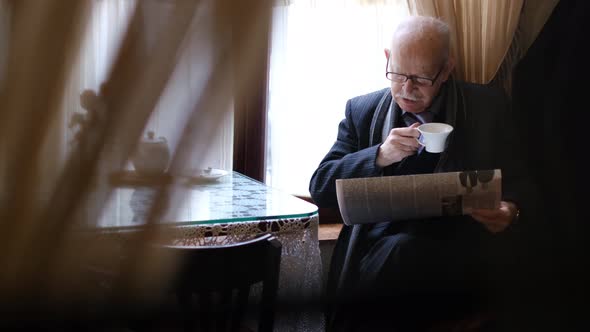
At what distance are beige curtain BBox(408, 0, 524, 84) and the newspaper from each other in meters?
0.91

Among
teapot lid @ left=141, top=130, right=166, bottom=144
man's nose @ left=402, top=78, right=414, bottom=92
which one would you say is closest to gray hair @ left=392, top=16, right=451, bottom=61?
man's nose @ left=402, top=78, right=414, bottom=92

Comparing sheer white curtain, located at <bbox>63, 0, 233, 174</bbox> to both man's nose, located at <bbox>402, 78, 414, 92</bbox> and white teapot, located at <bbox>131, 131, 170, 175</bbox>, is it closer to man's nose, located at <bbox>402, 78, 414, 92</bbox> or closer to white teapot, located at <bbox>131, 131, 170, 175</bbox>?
white teapot, located at <bbox>131, 131, 170, 175</bbox>

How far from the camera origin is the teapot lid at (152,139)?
152 millimetres

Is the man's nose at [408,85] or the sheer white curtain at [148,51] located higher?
the man's nose at [408,85]

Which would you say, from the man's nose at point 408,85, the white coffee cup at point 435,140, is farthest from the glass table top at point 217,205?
the man's nose at point 408,85

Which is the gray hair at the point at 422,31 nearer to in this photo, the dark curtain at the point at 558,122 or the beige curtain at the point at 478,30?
the dark curtain at the point at 558,122

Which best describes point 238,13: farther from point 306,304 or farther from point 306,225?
point 306,225

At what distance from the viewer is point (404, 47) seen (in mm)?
1549

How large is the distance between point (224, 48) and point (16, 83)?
52 millimetres

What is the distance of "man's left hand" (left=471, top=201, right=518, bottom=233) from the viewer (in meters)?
1.33

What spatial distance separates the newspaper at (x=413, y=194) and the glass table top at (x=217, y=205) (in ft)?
0.42

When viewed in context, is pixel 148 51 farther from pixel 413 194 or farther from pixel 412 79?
pixel 412 79

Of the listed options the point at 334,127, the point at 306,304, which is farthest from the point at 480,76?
the point at 306,304

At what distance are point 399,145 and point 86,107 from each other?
4.17 feet
